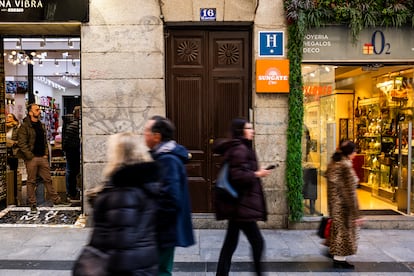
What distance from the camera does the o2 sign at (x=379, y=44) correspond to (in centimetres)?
758

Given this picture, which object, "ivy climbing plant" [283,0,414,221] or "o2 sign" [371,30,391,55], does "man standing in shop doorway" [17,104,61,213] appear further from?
"o2 sign" [371,30,391,55]

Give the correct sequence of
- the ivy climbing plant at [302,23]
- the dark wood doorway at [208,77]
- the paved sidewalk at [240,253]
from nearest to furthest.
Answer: the paved sidewalk at [240,253] < the ivy climbing plant at [302,23] < the dark wood doorway at [208,77]

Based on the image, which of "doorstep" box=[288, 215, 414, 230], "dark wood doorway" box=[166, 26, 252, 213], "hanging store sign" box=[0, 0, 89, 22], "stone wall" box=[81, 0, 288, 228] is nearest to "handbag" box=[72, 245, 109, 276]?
"stone wall" box=[81, 0, 288, 228]

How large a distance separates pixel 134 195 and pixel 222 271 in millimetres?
2153

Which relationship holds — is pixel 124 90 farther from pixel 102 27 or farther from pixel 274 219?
pixel 274 219

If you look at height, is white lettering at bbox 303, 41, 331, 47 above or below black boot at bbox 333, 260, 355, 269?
above

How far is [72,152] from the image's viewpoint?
896 centimetres

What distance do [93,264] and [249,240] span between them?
2.19 metres

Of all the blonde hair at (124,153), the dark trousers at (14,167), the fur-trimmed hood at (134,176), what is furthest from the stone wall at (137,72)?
the fur-trimmed hood at (134,176)

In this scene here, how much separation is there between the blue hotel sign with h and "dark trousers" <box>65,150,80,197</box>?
13.8ft

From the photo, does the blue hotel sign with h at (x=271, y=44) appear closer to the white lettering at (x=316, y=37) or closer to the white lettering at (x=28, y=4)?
the white lettering at (x=316, y=37)

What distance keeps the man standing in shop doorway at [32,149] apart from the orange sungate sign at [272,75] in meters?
4.12

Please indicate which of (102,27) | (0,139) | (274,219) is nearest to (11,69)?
(0,139)

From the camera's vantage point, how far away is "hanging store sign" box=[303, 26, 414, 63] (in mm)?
7559
